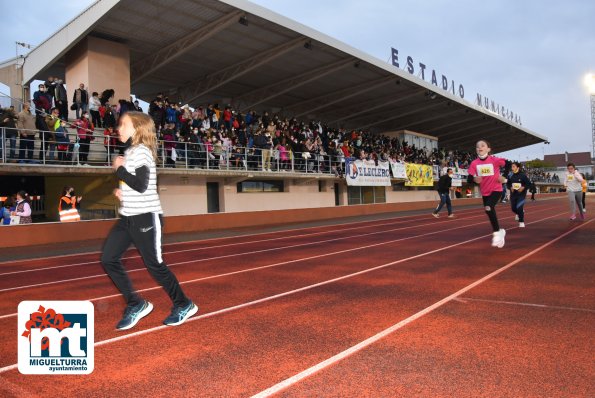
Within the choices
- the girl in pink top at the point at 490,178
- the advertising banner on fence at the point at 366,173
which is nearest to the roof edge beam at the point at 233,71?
the advertising banner on fence at the point at 366,173

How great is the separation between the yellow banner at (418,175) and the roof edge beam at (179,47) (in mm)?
17999

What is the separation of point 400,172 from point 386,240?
19.3 metres

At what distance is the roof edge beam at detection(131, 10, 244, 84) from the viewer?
1786 cm

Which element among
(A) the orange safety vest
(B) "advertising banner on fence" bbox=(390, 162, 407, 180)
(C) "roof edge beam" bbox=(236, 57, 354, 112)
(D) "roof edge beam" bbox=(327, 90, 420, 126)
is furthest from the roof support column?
(D) "roof edge beam" bbox=(327, 90, 420, 126)

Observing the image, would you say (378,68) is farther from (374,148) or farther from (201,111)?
(201,111)

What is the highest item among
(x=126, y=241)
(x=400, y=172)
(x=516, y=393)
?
(x=400, y=172)

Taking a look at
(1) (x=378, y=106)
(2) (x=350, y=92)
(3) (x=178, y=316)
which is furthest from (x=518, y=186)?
(1) (x=378, y=106)

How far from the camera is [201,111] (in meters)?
19.3

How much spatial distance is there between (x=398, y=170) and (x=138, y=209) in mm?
27755

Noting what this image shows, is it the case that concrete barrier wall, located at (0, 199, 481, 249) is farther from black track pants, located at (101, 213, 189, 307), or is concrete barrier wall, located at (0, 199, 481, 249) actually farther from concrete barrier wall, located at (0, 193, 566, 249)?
black track pants, located at (101, 213, 189, 307)

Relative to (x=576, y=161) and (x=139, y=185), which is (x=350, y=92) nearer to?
(x=139, y=185)

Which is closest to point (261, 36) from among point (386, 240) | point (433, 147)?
point (386, 240)

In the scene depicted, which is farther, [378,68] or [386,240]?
[378,68]

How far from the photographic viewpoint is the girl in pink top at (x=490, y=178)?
8992mm
